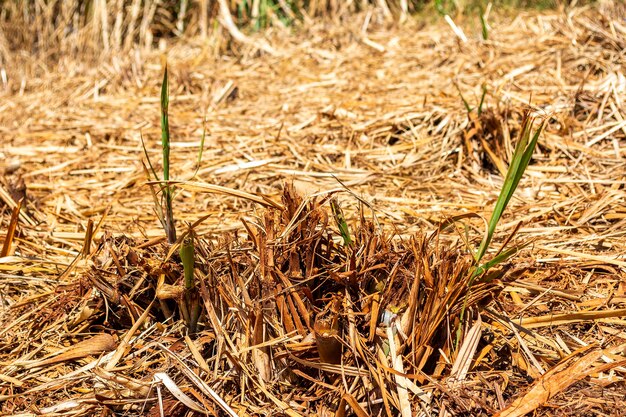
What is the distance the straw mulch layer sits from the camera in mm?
1385

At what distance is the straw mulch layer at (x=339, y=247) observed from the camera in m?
1.38

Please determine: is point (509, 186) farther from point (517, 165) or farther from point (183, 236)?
point (183, 236)

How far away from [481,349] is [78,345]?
3.02 feet

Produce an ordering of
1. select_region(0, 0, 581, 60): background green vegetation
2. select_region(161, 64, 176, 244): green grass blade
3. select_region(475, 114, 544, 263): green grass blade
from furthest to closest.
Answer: select_region(0, 0, 581, 60): background green vegetation, select_region(161, 64, 176, 244): green grass blade, select_region(475, 114, 544, 263): green grass blade

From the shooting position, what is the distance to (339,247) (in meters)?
1.53

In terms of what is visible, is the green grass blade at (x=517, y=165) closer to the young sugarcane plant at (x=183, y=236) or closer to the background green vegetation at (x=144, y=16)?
the young sugarcane plant at (x=183, y=236)

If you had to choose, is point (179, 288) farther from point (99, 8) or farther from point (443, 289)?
point (99, 8)

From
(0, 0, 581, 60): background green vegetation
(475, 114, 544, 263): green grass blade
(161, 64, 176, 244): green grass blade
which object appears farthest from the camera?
(0, 0, 581, 60): background green vegetation

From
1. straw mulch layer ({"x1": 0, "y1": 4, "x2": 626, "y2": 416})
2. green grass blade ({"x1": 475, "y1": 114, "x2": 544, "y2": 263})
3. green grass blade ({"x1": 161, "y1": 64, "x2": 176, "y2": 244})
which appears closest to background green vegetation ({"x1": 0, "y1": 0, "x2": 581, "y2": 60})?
straw mulch layer ({"x1": 0, "y1": 4, "x2": 626, "y2": 416})

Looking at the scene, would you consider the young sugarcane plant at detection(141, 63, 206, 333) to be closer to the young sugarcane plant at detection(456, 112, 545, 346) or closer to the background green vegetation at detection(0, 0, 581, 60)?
the young sugarcane plant at detection(456, 112, 545, 346)

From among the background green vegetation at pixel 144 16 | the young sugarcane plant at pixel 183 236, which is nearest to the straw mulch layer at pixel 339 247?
the young sugarcane plant at pixel 183 236

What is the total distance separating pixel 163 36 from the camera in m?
4.99

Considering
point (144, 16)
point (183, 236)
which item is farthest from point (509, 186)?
point (144, 16)

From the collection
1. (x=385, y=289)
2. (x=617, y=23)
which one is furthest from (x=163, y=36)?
(x=385, y=289)
